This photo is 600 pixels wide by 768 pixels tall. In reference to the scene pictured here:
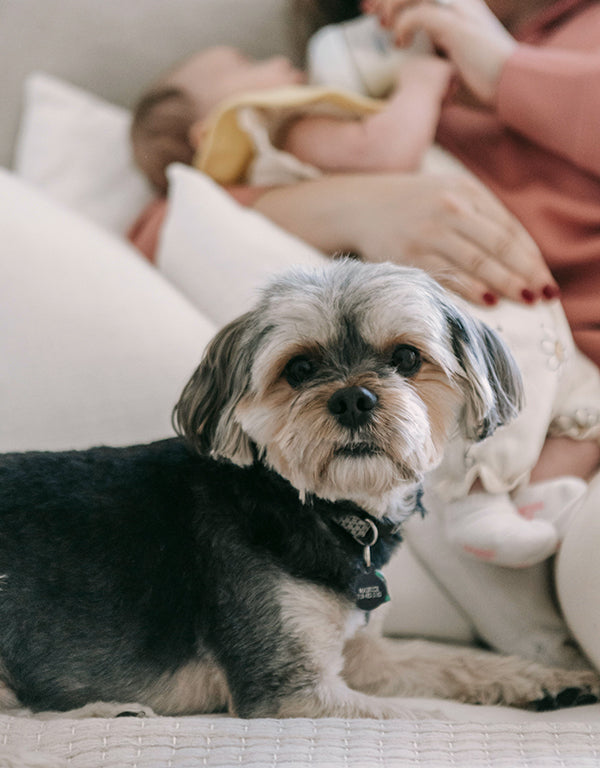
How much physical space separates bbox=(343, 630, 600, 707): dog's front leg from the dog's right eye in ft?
1.73

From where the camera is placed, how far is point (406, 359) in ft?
3.59

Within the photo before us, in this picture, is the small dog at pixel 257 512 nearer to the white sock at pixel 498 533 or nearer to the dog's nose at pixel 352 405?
the dog's nose at pixel 352 405

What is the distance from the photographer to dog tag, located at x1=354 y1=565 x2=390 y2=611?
3.74 ft

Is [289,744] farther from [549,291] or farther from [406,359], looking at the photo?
[549,291]

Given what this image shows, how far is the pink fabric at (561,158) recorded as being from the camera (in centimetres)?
150

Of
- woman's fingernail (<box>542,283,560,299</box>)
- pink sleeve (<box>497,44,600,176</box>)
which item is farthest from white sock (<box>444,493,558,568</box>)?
pink sleeve (<box>497,44,600,176</box>)

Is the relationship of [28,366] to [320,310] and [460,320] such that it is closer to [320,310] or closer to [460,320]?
[320,310]

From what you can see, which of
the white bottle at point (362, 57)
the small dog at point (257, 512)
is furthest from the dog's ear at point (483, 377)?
the white bottle at point (362, 57)

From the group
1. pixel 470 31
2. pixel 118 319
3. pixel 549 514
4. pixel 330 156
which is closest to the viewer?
pixel 549 514

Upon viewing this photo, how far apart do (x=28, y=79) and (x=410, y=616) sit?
186 centimetres

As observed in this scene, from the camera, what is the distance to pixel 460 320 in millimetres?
1133

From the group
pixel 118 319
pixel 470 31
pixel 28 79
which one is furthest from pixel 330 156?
pixel 28 79

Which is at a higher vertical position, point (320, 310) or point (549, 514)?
point (320, 310)

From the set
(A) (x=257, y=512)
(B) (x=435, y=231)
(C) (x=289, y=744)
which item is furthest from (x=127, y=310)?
(C) (x=289, y=744)
